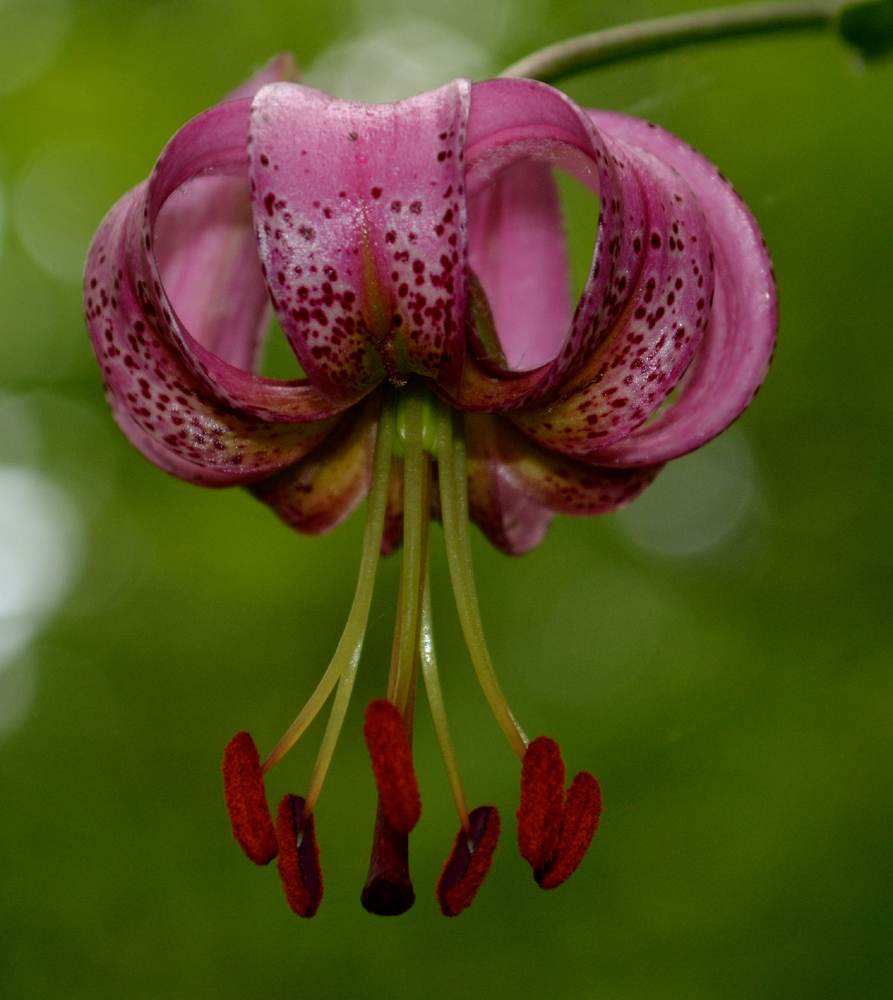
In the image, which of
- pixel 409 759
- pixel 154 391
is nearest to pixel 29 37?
pixel 154 391

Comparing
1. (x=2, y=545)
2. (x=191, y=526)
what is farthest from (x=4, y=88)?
(x=2, y=545)

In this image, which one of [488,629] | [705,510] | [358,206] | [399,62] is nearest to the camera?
[358,206]

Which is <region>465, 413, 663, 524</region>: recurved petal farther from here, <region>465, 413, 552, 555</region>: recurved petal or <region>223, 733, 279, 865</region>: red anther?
<region>223, 733, 279, 865</region>: red anther

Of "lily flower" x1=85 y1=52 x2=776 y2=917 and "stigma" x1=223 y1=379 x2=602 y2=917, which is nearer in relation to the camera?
"lily flower" x1=85 y1=52 x2=776 y2=917

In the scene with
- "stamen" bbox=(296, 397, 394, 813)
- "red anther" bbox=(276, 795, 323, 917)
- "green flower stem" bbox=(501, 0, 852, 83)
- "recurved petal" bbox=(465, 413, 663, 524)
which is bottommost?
"red anther" bbox=(276, 795, 323, 917)

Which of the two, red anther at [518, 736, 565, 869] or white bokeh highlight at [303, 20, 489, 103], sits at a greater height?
white bokeh highlight at [303, 20, 489, 103]

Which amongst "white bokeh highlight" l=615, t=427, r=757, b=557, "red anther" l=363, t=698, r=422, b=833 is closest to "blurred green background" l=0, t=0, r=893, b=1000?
"white bokeh highlight" l=615, t=427, r=757, b=557

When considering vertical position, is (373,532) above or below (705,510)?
above

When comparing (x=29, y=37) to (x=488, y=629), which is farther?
(x=488, y=629)

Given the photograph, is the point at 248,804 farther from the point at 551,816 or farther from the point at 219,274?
the point at 219,274
